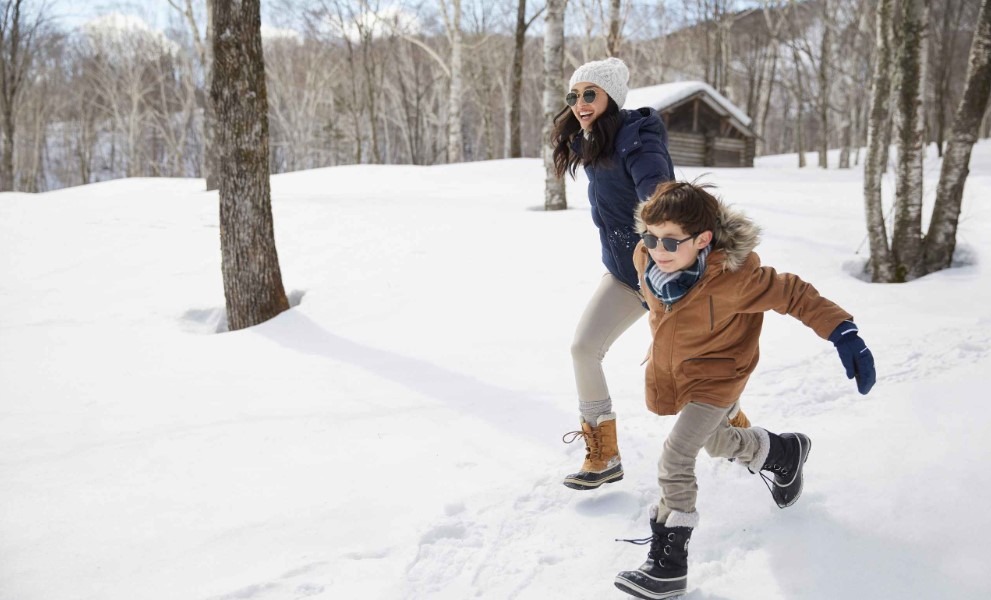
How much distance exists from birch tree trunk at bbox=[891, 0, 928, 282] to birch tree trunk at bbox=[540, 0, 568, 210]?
4231 millimetres

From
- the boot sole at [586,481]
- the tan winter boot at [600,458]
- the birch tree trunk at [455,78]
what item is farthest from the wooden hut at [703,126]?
the boot sole at [586,481]

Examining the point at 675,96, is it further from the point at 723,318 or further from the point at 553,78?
the point at 723,318

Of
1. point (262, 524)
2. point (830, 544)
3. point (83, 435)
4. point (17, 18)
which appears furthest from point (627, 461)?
point (17, 18)

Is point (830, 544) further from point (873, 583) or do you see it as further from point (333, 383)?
point (333, 383)

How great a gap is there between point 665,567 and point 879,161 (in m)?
5.49

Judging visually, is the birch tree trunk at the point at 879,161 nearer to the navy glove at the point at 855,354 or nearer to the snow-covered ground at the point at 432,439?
the snow-covered ground at the point at 432,439

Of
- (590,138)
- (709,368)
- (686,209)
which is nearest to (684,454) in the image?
(709,368)

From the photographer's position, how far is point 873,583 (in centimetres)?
209

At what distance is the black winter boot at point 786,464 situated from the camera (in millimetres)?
2445

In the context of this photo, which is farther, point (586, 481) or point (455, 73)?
point (455, 73)

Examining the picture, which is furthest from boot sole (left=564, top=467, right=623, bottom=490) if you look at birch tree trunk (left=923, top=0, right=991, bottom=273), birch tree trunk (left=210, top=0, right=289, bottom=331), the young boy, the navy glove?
birch tree trunk (left=923, top=0, right=991, bottom=273)

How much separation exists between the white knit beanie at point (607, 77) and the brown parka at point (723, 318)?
0.84 metres

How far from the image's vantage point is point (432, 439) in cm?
337

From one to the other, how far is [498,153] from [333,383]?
44.5m
